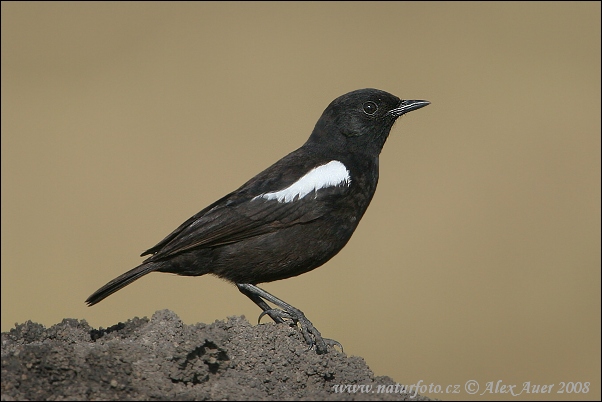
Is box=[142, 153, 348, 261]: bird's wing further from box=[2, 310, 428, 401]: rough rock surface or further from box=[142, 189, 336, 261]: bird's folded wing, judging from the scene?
box=[2, 310, 428, 401]: rough rock surface

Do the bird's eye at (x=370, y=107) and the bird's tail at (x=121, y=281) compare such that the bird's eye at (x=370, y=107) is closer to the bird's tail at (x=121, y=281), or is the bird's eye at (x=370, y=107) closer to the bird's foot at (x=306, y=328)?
the bird's foot at (x=306, y=328)

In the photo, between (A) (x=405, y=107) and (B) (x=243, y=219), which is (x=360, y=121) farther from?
(B) (x=243, y=219)

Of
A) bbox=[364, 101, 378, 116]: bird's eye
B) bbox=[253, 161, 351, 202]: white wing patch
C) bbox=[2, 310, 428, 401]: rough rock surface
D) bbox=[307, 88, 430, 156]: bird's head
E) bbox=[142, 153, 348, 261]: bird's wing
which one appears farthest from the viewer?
bbox=[364, 101, 378, 116]: bird's eye

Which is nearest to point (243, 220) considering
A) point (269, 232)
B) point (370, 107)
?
point (269, 232)

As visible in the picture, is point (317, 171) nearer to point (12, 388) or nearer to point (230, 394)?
point (230, 394)

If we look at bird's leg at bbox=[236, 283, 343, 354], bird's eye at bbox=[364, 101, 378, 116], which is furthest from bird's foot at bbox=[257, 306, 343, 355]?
bird's eye at bbox=[364, 101, 378, 116]

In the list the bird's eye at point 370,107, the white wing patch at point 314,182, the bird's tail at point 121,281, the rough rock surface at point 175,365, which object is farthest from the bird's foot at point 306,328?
the bird's eye at point 370,107
